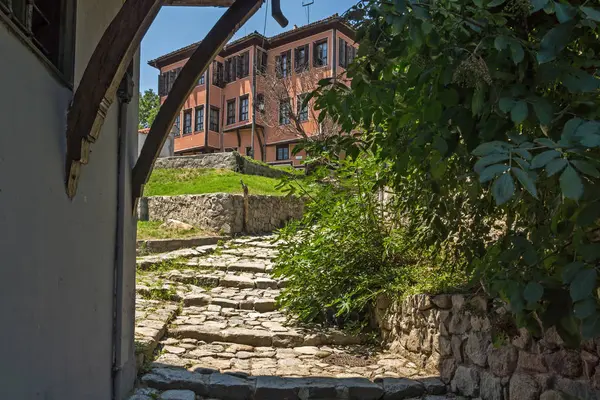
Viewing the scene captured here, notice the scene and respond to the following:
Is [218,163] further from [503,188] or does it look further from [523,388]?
[503,188]

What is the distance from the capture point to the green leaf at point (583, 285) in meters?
1.24

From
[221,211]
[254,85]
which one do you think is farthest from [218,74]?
[221,211]

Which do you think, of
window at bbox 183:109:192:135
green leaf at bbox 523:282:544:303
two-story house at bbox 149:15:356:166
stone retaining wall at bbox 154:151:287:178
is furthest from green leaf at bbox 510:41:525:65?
window at bbox 183:109:192:135

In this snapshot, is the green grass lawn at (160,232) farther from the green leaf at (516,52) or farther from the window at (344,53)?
the window at (344,53)

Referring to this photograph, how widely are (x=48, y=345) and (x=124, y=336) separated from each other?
138cm

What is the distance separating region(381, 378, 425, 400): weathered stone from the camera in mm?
3850

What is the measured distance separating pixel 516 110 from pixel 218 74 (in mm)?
26320

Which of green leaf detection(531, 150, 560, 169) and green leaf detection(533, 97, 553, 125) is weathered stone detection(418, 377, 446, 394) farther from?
green leaf detection(531, 150, 560, 169)

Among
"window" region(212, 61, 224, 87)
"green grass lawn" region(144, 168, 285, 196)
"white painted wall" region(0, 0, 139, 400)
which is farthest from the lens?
"window" region(212, 61, 224, 87)

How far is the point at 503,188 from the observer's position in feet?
3.57

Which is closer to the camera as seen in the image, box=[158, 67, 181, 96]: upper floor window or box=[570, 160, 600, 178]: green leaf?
box=[570, 160, 600, 178]: green leaf

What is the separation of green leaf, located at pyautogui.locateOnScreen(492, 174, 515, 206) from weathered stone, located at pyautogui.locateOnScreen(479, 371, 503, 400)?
278 centimetres

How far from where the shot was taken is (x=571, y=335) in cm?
159

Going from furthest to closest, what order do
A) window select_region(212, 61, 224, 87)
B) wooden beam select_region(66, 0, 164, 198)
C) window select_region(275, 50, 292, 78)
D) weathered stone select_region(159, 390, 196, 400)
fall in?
window select_region(212, 61, 224, 87)
window select_region(275, 50, 292, 78)
weathered stone select_region(159, 390, 196, 400)
wooden beam select_region(66, 0, 164, 198)
